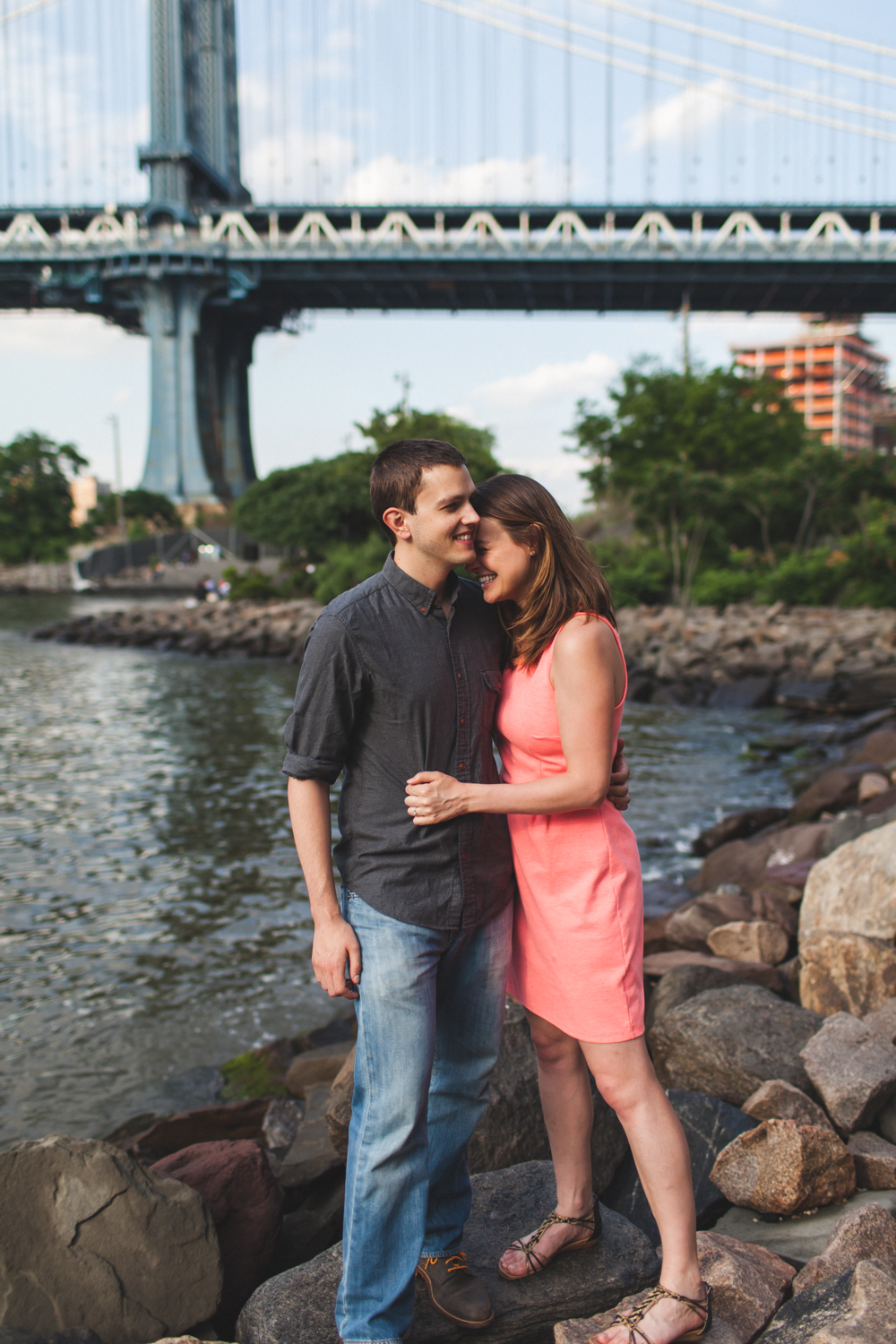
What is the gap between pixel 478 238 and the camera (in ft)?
182

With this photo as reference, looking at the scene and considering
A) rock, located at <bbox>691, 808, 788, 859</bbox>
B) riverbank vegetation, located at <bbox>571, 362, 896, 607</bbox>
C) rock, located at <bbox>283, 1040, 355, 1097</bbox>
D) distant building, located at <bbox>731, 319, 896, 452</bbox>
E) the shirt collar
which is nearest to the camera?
the shirt collar

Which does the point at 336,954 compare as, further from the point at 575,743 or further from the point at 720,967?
the point at 720,967

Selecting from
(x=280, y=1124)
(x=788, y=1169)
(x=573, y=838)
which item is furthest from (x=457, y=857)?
(x=280, y=1124)

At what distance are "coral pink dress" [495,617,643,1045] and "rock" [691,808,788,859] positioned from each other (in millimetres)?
5930

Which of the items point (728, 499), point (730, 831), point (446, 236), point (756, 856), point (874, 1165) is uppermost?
point (446, 236)

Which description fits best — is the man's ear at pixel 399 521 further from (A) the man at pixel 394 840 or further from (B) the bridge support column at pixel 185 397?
(B) the bridge support column at pixel 185 397

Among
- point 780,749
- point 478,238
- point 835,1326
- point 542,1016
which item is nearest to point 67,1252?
point 542,1016

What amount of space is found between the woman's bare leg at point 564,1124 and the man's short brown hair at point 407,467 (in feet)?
4.04

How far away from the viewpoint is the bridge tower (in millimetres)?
56625

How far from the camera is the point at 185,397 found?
59469 millimetres

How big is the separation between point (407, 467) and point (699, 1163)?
2.14 m

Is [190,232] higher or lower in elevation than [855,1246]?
higher

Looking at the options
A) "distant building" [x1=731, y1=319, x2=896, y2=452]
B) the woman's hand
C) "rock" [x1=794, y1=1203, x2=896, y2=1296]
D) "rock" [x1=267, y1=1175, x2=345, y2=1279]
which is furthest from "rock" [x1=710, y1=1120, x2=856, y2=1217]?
"distant building" [x1=731, y1=319, x2=896, y2=452]

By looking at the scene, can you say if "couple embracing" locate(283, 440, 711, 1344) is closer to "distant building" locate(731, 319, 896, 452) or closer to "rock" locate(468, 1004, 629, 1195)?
"rock" locate(468, 1004, 629, 1195)
